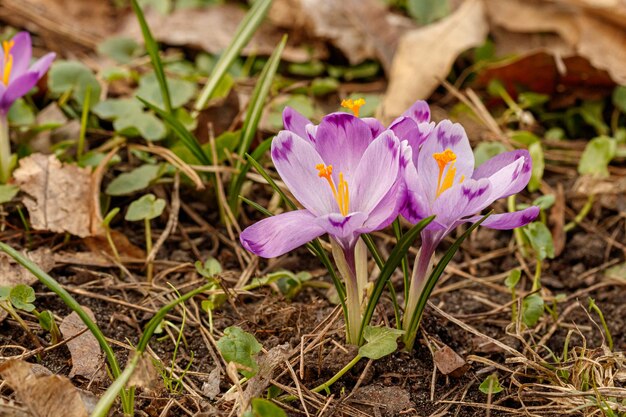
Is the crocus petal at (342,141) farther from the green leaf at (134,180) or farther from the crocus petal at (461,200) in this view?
the green leaf at (134,180)

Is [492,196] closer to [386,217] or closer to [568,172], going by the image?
[386,217]

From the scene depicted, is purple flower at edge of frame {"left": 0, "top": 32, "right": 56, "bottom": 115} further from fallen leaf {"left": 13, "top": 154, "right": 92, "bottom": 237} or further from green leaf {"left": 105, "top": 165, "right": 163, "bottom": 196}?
green leaf {"left": 105, "top": 165, "right": 163, "bottom": 196}

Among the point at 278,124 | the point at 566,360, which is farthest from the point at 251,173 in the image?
the point at 566,360

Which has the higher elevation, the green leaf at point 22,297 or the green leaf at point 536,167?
the green leaf at point 22,297

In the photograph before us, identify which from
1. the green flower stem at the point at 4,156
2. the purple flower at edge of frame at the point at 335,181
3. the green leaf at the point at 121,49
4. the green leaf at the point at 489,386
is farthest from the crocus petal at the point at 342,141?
the green leaf at the point at 121,49

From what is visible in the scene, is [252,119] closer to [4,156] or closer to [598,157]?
[4,156]
